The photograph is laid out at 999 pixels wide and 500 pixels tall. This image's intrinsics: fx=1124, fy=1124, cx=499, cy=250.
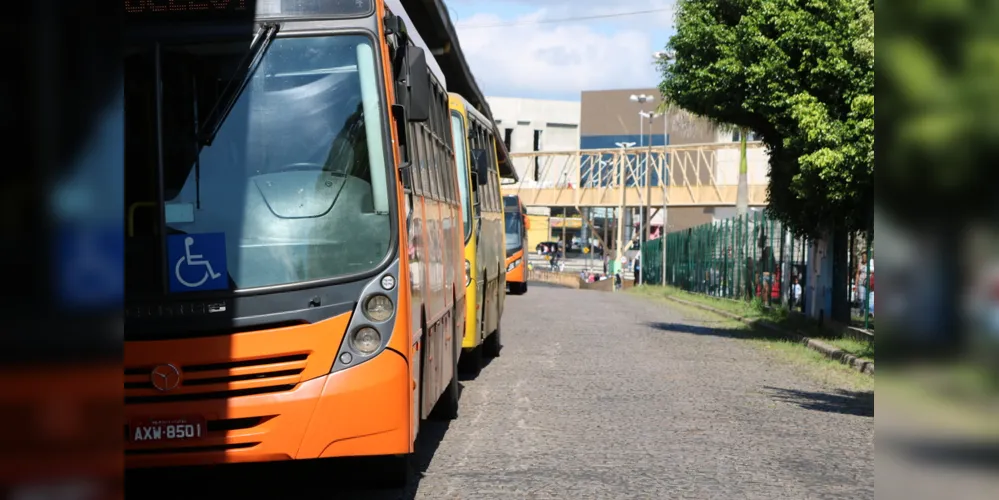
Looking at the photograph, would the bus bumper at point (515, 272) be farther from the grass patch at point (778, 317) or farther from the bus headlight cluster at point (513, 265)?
the grass patch at point (778, 317)

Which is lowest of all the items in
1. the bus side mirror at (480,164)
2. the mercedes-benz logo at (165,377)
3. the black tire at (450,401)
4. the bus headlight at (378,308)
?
the black tire at (450,401)

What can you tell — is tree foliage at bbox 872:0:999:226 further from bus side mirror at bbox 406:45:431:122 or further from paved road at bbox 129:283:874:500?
bus side mirror at bbox 406:45:431:122

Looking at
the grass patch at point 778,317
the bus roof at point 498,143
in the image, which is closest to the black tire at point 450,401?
the bus roof at point 498,143

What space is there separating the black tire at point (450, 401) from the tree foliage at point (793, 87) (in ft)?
Result: 28.8

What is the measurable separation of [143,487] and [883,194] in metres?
6.99

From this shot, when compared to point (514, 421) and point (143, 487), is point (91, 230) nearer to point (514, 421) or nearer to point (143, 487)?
point (143, 487)

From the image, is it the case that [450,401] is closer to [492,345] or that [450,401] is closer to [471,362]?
[471,362]

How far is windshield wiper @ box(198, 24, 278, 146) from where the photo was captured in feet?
20.4

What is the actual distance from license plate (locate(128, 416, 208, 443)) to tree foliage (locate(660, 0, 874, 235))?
1269cm

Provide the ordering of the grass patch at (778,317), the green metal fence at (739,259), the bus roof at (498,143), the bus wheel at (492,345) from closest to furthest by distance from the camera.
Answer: the bus roof at (498,143)
the bus wheel at (492,345)
the grass patch at (778,317)
the green metal fence at (739,259)

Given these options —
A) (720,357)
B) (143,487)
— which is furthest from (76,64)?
(720,357)

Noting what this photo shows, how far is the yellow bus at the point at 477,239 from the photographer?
12.6 m

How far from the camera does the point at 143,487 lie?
24.4ft

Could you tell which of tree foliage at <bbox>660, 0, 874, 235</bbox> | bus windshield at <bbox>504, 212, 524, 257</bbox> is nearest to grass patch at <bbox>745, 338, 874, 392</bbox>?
tree foliage at <bbox>660, 0, 874, 235</bbox>
